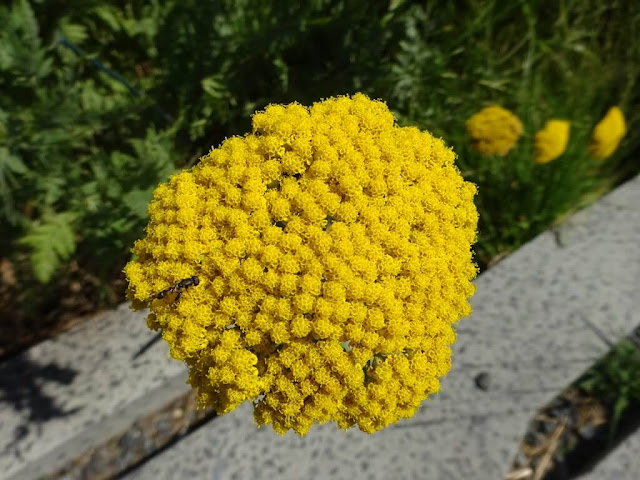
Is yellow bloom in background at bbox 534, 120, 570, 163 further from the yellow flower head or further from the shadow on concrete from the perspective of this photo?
the shadow on concrete

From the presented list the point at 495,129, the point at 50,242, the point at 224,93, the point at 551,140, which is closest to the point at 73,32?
the point at 224,93

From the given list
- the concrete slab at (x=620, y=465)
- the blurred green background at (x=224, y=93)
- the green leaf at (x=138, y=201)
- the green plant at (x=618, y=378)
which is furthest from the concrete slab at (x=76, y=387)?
the green plant at (x=618, y=378)

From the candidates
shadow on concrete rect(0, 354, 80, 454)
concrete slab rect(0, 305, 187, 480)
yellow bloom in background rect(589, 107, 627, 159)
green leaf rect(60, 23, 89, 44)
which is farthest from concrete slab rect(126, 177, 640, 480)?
green leaf rect(60, 23, 89, 44)

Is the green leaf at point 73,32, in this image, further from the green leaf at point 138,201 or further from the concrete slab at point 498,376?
the concrete slab at point 498,376

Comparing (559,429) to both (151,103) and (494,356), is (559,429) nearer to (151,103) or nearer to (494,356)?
(494,356)

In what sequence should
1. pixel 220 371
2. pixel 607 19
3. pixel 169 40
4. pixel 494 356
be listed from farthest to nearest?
pixel 607 19
pixel 494 356
pixel 169 40
pixel 220 371

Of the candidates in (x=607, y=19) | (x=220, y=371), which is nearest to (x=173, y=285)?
(x=220, y=371)

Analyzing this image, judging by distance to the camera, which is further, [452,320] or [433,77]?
[433,77]
